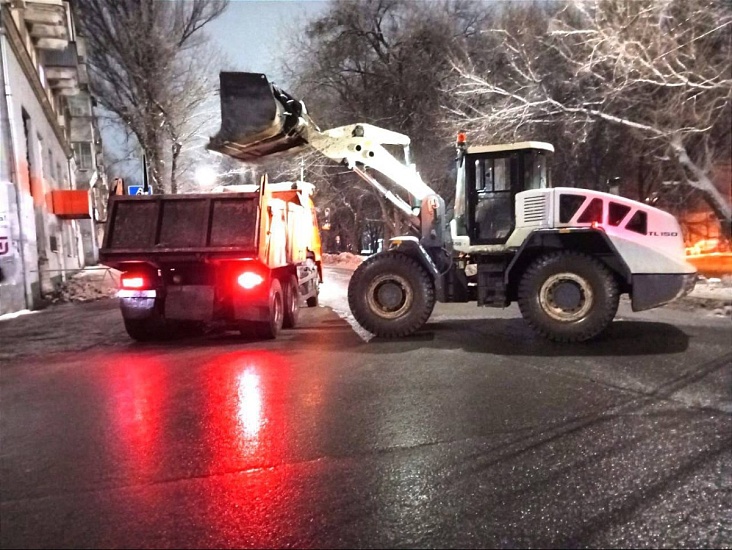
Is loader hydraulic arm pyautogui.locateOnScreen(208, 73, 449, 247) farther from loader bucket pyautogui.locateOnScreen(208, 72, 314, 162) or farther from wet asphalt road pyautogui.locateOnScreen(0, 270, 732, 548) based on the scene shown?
wet asphalt road pyautogui.locateOnScreen(0, 270, 732, 548)

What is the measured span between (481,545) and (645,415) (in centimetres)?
298

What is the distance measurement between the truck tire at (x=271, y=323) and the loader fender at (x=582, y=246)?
367 cm

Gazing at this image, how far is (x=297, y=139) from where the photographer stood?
1021 cm

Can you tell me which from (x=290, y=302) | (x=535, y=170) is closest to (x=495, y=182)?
(x=535, y=170)

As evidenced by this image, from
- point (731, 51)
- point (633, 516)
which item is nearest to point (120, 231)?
point (633, 516)

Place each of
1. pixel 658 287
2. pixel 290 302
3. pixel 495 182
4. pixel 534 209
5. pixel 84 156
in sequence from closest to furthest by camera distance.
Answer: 1. pixel 658 287
2. pixel 534 209
3. pixel 495 182
4. pixel 290 302
5. pixel 84 156

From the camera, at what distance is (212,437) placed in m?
5.57

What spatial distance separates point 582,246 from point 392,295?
2.88m

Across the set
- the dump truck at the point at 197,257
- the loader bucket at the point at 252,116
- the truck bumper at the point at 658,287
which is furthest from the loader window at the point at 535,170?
the dump truck at the point at 197,257

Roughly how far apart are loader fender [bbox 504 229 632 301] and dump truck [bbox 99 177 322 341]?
379cm

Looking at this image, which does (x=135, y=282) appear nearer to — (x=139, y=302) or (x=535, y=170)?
(x=139, y=302)

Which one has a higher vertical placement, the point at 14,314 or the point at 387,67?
the point at 387,67

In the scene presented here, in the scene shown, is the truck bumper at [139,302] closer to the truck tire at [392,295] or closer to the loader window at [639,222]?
the truck tire at [392,295]

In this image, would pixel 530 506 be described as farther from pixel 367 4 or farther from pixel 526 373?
pixel 367 4
